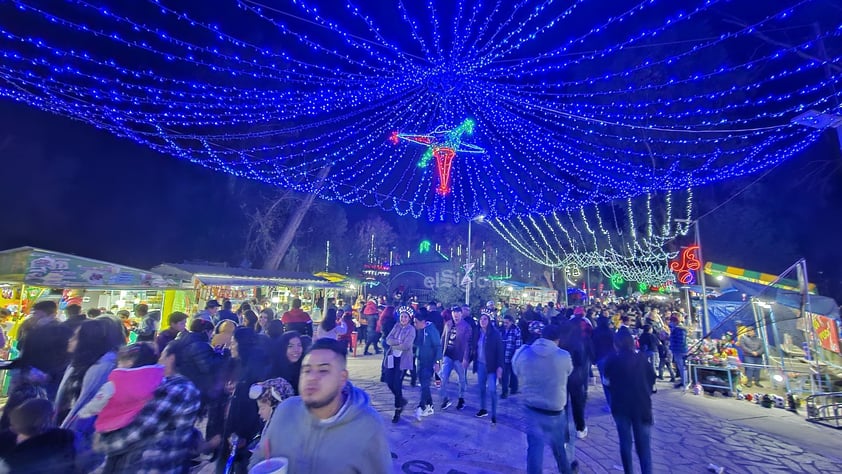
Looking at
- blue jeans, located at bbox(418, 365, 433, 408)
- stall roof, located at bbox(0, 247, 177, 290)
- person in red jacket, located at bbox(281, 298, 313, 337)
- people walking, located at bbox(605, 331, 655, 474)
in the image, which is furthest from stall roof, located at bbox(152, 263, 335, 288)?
people walking, located at bbox(605, 331, 655, 474)

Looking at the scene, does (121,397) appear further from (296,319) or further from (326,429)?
(296,319)

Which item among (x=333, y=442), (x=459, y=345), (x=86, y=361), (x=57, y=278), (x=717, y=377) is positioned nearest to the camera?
(x=333, y=442)


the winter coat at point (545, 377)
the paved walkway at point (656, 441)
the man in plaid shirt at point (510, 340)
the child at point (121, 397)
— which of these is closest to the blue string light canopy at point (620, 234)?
the paved walkway at point (656, 441)

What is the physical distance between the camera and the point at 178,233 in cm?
1734

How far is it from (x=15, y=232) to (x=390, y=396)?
45.5ft

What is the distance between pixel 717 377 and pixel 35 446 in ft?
40.8

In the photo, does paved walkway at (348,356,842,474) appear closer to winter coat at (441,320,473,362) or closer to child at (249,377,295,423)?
winter coat at (441,320,473,362)

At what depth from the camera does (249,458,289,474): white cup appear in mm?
1489

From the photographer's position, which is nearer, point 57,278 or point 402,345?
point 402,345

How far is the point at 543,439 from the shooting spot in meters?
3.84

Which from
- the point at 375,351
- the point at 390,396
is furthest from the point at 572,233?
the point at 390,396

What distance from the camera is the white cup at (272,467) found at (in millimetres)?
1489

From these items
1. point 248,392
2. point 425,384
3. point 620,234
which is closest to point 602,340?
point 425,384

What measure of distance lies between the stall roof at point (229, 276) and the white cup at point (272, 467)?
12734 millimetres
